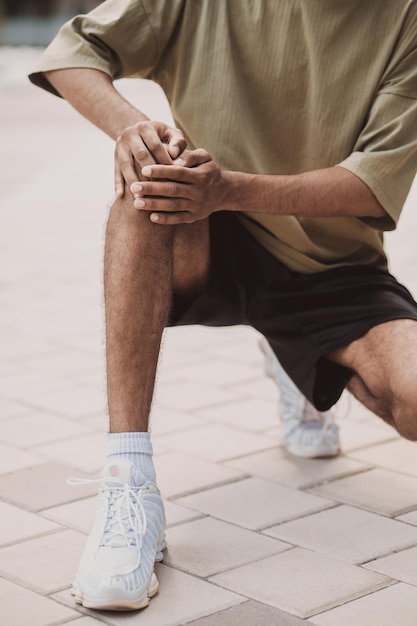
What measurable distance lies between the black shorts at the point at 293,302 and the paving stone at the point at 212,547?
14.5 inches

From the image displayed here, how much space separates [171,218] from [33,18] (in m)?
41.5

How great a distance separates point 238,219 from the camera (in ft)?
8.65

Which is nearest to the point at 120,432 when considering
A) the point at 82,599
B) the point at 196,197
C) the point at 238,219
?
the point at 82,599

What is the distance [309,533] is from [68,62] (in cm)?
120

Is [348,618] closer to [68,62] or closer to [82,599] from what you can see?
[82,599]

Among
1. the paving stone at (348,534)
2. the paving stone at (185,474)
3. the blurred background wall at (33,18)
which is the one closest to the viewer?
the paving stone at (348,534)

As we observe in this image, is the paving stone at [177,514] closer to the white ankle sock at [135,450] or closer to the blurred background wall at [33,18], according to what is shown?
the white ankle sock at [135,450]

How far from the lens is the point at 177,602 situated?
205 centimetres

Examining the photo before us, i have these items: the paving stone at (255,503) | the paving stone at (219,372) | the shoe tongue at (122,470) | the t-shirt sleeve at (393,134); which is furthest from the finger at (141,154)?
the paving stone at (219,372)

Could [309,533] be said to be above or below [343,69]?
below

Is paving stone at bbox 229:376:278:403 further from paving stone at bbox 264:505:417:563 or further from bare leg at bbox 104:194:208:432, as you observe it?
bare leg at bbox 104:194:208:432

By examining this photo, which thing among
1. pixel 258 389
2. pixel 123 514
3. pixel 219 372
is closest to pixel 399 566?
pixel 123 514

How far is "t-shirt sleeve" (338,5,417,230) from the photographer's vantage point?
2.43m

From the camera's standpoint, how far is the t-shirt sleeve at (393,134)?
2.43 meters
